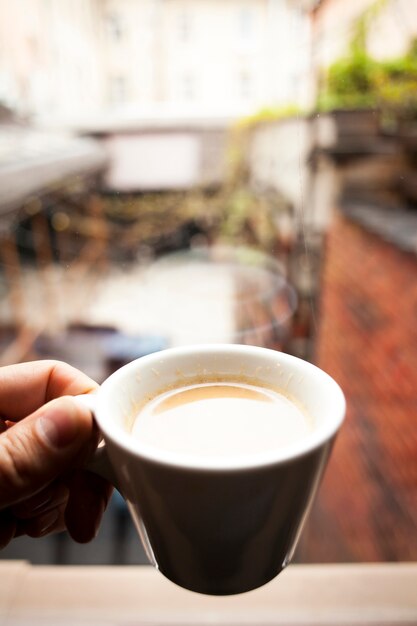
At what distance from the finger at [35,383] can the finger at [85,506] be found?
11cm

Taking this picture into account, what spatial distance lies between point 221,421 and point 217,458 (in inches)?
3.2

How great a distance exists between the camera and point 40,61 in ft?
9.46

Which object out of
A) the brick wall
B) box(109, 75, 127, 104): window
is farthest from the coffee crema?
box(109, 75, 127, 104): window

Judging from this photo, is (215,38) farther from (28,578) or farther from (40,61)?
(28,578)

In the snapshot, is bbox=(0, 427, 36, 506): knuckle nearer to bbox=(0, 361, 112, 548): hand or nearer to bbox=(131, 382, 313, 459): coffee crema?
bbox=(0, 361, 112, 548): hand

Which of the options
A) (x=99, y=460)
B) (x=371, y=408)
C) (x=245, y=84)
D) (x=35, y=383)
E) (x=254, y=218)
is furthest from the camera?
(x=245, y=84)

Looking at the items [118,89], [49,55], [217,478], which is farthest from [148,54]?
[217,478]

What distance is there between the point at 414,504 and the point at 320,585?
3.98 feet

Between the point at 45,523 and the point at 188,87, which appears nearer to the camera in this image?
the point at 45,523

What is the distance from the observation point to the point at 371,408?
2068mm

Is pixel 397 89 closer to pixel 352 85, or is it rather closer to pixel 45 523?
pixel 352 85

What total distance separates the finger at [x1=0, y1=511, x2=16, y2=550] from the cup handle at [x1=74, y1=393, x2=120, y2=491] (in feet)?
0.68

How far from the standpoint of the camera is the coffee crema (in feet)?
1.35

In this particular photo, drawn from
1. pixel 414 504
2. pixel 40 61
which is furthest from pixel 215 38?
pixel 414 504
